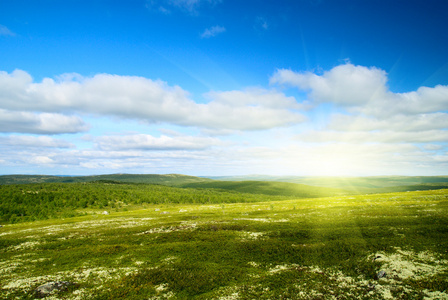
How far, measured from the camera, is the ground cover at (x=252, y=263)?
17.1m

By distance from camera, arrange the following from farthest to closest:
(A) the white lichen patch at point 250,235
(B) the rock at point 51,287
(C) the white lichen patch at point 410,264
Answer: (A) the white lichen patch at point 250,235 < (B) the rock at point 51,287 < (C) the white lichen patch at point 410,264

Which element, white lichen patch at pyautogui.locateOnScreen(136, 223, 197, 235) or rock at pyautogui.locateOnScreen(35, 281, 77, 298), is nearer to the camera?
rock at pyautogui.locateOnScreen(35, 281, 77, 298)

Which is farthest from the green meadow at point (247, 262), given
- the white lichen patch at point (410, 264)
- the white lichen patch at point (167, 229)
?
the white lichen patch at point (167, 229)

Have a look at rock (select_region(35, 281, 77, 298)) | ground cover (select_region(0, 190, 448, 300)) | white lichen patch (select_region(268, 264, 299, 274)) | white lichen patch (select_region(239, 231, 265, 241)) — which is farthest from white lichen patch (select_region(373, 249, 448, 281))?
rock (select_region(35, 281, 77, 298))

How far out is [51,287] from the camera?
1933 cm

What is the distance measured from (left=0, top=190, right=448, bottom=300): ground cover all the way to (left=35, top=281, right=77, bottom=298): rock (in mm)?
733

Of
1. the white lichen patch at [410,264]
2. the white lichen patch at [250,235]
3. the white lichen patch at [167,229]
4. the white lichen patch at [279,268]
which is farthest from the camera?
the white lichen patch at [167,229]

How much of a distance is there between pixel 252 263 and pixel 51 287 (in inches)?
776

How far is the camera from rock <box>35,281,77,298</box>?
18.7 meters

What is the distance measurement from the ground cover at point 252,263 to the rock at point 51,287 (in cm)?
73

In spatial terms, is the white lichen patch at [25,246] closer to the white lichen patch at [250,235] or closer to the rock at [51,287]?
the rock at [51,287]

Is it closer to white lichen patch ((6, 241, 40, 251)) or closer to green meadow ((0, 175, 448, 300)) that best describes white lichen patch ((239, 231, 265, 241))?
green meadow ((0, 175, 448, 300))

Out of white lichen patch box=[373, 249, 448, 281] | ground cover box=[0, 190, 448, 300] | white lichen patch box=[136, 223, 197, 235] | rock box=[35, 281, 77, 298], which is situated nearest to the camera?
ground cover box=[0, 190, 448, 300]

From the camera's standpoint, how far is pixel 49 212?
12469 centimetres
